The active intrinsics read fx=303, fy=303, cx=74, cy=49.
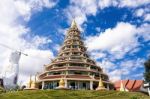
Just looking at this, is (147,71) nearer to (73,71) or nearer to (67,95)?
(73,71)

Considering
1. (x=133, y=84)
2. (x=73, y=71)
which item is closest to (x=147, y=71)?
(x=73, y=71)

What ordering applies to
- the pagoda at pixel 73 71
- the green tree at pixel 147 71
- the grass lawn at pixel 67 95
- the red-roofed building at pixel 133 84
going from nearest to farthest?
the grass lawn at pixel 67 95 < the green tree at pixel 147 71 < the pagoda at pixel 73 71 < the red-roofed building at pixel 133 84

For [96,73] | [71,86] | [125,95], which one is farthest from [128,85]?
[125,95]

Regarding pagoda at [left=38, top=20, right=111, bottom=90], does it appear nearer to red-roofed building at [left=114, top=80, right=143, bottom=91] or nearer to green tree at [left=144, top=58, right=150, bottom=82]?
green tree at [left=144, top=58, right=150, bottom=82]

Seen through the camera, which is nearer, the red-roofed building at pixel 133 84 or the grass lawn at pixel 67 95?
the grass lawn at pixel 67 95

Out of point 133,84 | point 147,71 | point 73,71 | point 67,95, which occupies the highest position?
point 73,71

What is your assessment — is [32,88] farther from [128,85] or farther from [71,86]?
[128,85]

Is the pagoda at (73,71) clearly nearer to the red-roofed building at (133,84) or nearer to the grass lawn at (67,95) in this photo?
the grass lawn at (67,95)

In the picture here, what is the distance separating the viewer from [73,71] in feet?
266

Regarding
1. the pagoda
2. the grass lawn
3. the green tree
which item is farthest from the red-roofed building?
the grass lawn

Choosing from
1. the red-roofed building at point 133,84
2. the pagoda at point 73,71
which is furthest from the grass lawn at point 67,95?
the red-roofed building at point 133,84

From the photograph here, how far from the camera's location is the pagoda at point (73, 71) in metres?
79.1

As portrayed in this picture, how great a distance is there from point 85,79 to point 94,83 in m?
3.55

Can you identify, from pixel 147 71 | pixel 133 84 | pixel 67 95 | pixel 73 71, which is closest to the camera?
pixel 67 95
